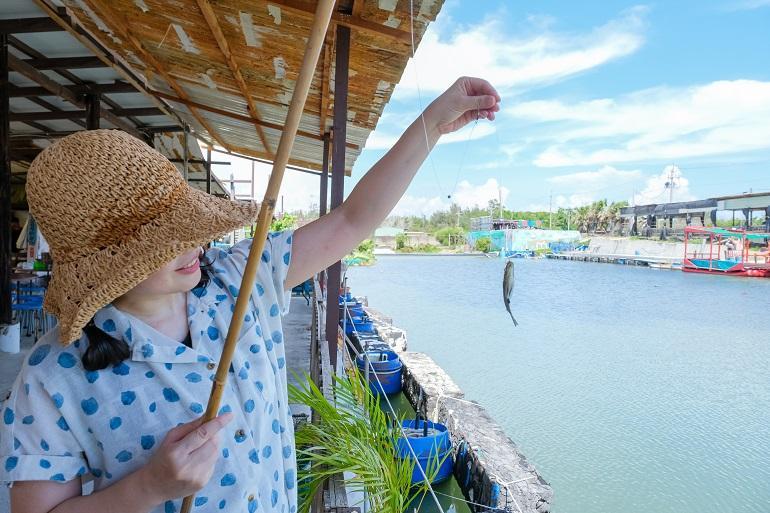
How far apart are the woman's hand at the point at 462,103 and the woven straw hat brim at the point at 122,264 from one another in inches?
21.0

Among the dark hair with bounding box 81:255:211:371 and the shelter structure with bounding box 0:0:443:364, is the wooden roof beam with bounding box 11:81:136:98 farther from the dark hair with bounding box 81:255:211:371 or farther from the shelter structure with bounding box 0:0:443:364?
the dark hair with bounding box 81:255:211:371

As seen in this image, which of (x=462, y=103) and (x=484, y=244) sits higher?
(x=462, y=103)

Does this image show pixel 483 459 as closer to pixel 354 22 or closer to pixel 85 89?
pixel 354 22

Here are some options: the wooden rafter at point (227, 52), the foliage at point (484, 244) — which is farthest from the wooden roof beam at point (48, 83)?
the foliage at point (484, 244)

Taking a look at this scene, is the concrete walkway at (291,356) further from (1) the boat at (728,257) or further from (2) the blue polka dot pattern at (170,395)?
(1) the boat at (728,257)

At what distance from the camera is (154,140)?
816 centimetres

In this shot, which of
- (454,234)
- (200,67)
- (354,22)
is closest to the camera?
(354,22)

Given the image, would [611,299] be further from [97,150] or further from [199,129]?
[97,150]

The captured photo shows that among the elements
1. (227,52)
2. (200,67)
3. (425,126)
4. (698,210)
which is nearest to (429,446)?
(227,52)

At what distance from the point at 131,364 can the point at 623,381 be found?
1971cm

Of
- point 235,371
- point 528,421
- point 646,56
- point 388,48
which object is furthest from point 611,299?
point 646,56

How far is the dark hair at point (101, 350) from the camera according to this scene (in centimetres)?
79

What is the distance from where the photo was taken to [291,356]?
218 inches

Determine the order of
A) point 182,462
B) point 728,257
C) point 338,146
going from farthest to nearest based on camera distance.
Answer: point 728,257
point 338,146
point 182,462
